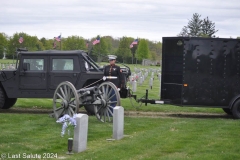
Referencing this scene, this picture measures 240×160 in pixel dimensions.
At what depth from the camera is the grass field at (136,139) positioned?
9758 millimetres

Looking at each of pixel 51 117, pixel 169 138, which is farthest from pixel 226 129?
pixel 51 117

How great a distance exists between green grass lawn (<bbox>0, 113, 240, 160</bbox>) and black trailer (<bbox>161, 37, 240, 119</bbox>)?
1.08m

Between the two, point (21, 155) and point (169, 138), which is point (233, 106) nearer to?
point (169, 138)

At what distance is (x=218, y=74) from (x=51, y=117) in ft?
17.7

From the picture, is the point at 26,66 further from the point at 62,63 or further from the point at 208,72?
the point at 208,72

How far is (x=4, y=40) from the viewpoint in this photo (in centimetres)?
6000

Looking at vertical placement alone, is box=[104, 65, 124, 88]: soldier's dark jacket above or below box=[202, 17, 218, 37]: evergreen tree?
below

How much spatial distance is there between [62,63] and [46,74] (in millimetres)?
636

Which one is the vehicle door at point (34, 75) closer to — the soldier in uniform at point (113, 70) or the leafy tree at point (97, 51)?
the soldier in uniform at point (113, 70)

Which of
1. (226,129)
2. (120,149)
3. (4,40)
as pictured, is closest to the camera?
(120,149)

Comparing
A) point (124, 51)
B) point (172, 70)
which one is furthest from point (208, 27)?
point (172, 70)

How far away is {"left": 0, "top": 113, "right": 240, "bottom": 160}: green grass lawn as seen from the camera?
978cm

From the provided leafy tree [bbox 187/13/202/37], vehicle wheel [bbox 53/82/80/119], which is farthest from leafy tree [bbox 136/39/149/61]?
vehicle wheel [bbox 53/82/80/119]

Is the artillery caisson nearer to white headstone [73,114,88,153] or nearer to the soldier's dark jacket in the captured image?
the soldier's dark jacket
